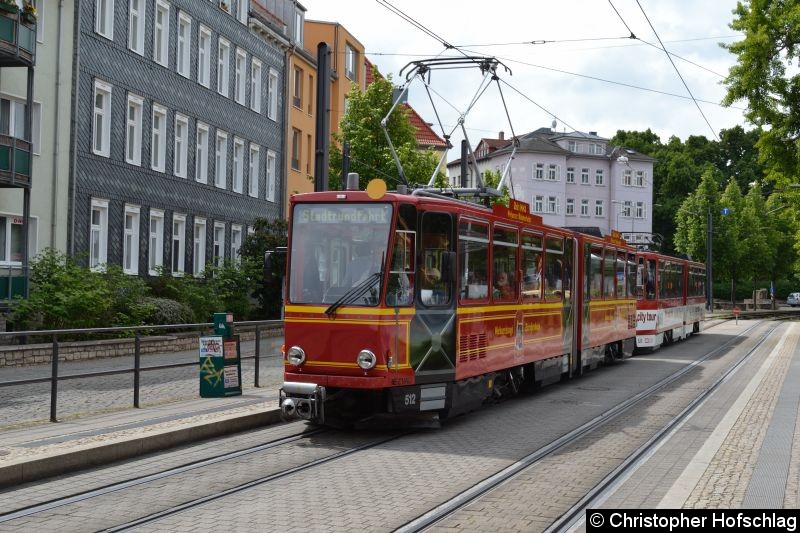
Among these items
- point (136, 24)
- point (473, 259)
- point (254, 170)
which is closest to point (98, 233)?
point (136, 24)

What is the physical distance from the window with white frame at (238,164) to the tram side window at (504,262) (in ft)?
85.2

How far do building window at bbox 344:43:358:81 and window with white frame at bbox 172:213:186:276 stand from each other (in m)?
22.0

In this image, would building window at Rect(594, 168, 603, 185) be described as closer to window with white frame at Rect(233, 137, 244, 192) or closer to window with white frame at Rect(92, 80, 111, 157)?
window with white frame at Rect(233, 137, 244, 192)

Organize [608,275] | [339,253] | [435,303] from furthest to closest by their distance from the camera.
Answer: [608,275] → [435,303] → [339,253]

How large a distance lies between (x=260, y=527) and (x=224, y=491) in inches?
56.4

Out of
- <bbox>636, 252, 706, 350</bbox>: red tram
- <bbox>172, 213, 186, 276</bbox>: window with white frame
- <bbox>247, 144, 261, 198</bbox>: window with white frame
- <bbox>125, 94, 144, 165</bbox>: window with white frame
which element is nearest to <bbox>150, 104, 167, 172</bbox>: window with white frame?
<bbox>125, 94, 144, 165</bbox>: window with white frame

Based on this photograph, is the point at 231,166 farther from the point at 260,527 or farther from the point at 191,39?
the point at 260,527

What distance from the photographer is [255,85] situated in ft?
138

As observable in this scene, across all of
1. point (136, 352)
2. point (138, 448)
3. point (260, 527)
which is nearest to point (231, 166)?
point (136, 352)

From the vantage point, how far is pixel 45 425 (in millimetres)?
11711

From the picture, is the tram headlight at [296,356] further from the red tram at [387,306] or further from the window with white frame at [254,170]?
the window with white frame at [254,170]

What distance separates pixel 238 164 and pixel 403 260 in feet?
95.5

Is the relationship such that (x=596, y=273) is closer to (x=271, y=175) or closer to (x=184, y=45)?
(x=184, y=45)

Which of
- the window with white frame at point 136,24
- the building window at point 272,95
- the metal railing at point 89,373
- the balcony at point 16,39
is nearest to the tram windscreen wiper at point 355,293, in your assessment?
the metal railing at point 89,373
